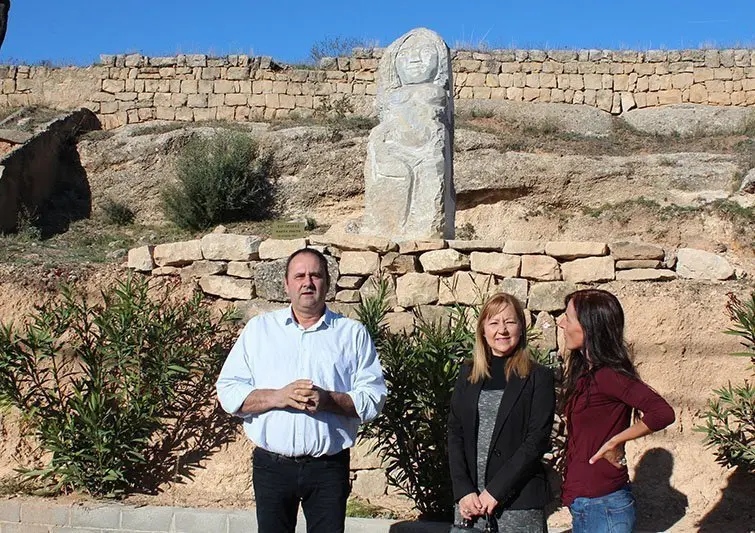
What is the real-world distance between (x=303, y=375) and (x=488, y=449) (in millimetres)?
776

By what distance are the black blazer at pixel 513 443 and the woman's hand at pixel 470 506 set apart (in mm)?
25

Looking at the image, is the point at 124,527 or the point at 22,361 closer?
the point at 124,527

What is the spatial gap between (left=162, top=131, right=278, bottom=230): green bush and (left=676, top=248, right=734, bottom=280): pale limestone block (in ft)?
25.6

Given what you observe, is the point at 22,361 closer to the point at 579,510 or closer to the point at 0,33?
the point at 0,33

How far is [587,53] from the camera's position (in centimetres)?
1730

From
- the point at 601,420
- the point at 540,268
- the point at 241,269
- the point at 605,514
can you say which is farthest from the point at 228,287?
the point at 605,514

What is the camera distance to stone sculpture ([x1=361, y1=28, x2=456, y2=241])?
22.1ft

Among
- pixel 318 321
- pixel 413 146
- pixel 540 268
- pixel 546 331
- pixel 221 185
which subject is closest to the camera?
pixel 318 321

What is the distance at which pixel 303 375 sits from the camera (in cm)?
312

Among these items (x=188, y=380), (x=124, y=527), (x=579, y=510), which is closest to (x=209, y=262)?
(x=188, y=380)

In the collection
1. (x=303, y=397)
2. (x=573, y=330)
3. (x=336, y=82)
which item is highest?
(x=336, y=82)

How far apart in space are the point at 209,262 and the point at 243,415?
3.50 metres

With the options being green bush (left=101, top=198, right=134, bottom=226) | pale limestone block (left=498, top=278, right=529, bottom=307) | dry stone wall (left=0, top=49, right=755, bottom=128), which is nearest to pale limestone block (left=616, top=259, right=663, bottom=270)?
pale limestone block (left=498, top=278, right=529, bottom=307)

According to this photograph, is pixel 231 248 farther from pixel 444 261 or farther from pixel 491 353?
pixel 491 353
